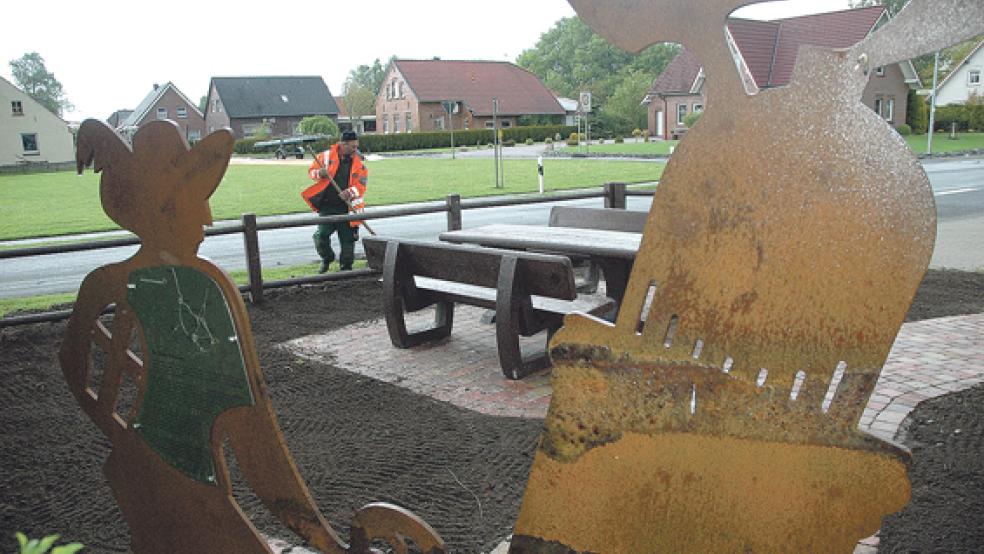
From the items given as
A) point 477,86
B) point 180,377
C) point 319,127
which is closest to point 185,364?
point 180,377

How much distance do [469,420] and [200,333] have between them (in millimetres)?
2458

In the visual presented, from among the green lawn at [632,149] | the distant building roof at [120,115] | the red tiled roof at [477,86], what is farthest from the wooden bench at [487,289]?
the distant building roof at [120,115]

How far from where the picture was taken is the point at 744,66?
1971 millimetres

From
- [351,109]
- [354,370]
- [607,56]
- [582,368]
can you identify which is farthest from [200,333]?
[607,56]

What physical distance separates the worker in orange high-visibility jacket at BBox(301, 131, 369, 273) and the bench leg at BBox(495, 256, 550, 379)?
164 inches

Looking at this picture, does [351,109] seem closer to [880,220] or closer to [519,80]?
[519,80]

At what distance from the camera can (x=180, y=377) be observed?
2.62 m

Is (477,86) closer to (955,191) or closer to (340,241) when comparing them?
(955,191)

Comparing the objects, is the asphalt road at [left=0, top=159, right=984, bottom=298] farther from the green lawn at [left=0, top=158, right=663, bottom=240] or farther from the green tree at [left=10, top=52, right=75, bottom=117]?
the green tree at [left=10, top=52, right=75, bottom=117]

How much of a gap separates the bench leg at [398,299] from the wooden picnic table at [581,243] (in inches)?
30.3

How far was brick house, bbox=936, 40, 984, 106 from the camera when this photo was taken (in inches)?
1987

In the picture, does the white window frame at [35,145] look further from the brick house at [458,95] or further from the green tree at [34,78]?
the green tree at [34,78]

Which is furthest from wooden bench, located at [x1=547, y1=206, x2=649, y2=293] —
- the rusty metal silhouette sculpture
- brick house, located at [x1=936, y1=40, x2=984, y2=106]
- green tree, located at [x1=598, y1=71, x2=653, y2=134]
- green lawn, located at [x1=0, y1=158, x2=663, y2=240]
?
brick house, located at [x1=936, y1=40, x2=984, y2=106]

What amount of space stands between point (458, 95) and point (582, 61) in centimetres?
2778
